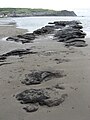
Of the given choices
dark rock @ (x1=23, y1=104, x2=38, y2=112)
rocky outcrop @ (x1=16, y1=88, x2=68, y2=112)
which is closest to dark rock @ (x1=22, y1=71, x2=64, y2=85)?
rocky outcrop @ (x1=16, y1=88, x2=68, y2=112)

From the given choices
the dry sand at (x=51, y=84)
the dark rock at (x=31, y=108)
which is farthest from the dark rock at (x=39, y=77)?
the dark rock at (x=31, y=108)

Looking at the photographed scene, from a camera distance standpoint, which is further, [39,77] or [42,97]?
[39,77]

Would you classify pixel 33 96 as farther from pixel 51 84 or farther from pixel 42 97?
pixel 51 84

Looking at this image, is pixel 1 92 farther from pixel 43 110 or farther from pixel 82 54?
pixel 82 54

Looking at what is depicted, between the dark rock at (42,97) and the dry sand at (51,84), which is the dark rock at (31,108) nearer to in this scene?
the dry sand at (51,84)

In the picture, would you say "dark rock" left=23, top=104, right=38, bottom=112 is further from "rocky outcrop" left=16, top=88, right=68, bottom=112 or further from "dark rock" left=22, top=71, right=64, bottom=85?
"dark rock" left=22, top=71, right=64, bottom=85

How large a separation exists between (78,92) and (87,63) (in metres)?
5.77

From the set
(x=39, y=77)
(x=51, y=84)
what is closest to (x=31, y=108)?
(x=51, y=84)

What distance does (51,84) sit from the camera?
42.6 ft

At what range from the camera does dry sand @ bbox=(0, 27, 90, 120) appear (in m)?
9.88

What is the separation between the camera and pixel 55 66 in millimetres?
16781

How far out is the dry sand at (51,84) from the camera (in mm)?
9883

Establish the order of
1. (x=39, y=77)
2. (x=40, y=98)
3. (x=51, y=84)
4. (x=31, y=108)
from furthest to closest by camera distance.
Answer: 1. (x=39, y=77)
2. (x=51, y=84)
3. (x=40, y=98)
4. (x=31, y=108)

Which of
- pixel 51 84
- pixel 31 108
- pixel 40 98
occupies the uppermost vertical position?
pixel 40 98
